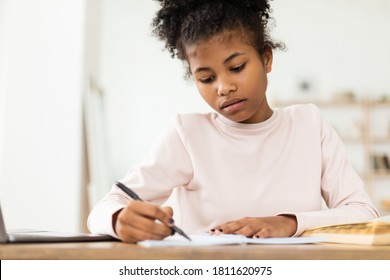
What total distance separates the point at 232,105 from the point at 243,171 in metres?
0.19

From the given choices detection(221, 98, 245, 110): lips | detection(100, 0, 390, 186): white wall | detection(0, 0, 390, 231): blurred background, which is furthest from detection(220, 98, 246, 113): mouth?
detection(100, 0, 390, 186): white wall

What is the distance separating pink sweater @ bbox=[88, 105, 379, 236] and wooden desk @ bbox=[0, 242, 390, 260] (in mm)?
570

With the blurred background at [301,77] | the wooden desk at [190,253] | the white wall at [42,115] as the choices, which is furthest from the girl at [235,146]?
the blurred background at [301,77]

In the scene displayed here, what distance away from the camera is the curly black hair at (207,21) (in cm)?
129

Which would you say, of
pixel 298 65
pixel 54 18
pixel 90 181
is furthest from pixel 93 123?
pixel 298 65

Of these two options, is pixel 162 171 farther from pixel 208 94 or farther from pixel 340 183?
pixel 340 183

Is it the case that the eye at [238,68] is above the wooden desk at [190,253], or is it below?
above

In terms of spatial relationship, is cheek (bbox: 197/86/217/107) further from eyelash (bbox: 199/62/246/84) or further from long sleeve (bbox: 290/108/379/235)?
long sleeve (bbox: 290/108/379/235)

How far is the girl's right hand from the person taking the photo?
0.85 metres

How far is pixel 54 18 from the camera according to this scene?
3.70 meters

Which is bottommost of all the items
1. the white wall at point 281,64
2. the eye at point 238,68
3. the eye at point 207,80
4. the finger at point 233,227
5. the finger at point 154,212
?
the finger at point 233,227

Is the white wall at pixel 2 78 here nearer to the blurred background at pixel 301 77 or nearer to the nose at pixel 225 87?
the blurred background at pixel 301 77

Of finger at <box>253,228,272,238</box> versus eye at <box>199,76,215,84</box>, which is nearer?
finger at <box>253,228,272,238</box>

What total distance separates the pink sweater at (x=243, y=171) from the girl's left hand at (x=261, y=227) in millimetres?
268
